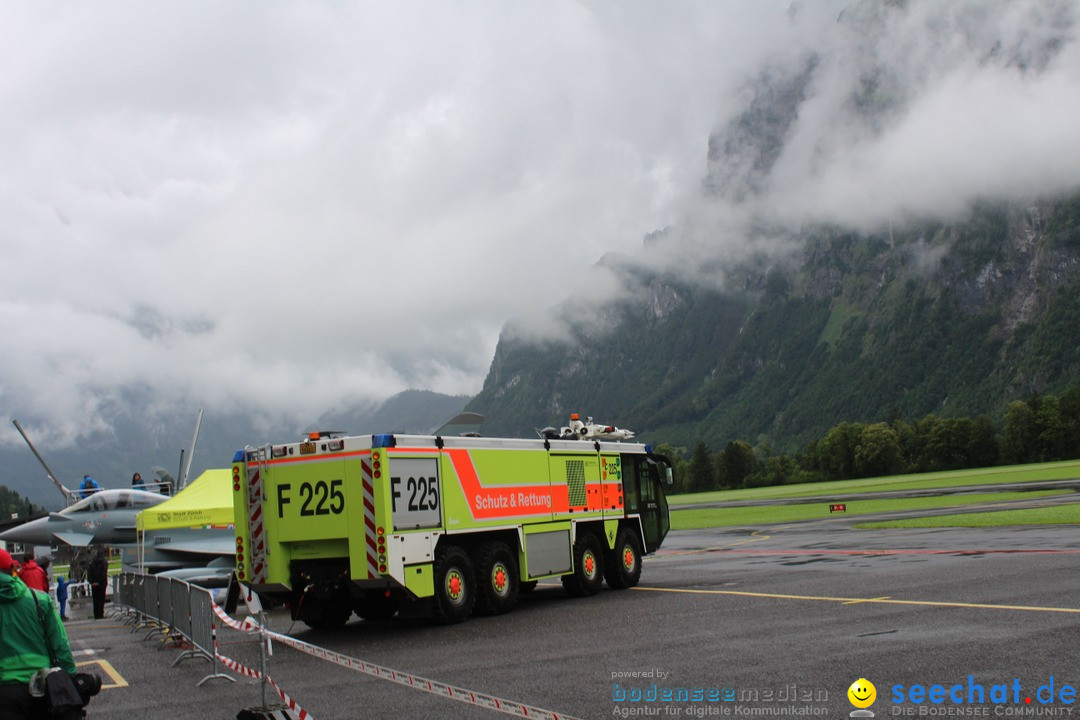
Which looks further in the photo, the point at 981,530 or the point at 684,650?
the point at 981,530

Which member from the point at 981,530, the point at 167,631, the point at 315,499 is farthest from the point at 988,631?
the point at 981,530

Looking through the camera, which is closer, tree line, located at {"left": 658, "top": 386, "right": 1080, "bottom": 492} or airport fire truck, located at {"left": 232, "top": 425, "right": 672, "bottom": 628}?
airport fire truck, located at {"left": 232, "top": 425, "right": 672, "bottom": 628}

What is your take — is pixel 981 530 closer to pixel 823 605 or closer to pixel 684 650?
pixel 823 605

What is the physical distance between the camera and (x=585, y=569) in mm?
19375

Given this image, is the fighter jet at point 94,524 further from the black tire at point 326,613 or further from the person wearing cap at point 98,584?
the black tire at point 326,613

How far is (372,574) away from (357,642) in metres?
1.23

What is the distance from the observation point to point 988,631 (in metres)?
11.4

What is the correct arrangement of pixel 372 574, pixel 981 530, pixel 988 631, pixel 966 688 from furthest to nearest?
pixel 981 530 → pixel 372 574 → pixel 988 631 → pixel 966 688

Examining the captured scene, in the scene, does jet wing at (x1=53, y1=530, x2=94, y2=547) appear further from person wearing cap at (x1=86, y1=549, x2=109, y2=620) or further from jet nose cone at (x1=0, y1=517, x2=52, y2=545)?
person wearing cap at (x1=86, y1=549, x2=109, y2=620)

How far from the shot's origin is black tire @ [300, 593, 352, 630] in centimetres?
1653

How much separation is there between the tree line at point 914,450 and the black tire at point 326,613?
10683cm

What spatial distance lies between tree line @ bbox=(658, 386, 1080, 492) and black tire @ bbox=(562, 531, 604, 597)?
338 feet

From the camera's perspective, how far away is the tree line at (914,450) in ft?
387

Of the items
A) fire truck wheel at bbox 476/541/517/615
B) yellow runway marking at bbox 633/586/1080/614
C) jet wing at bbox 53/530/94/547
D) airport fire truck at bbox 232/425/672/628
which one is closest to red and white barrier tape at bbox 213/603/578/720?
airport fire truck at bbox 232/425/672/628
